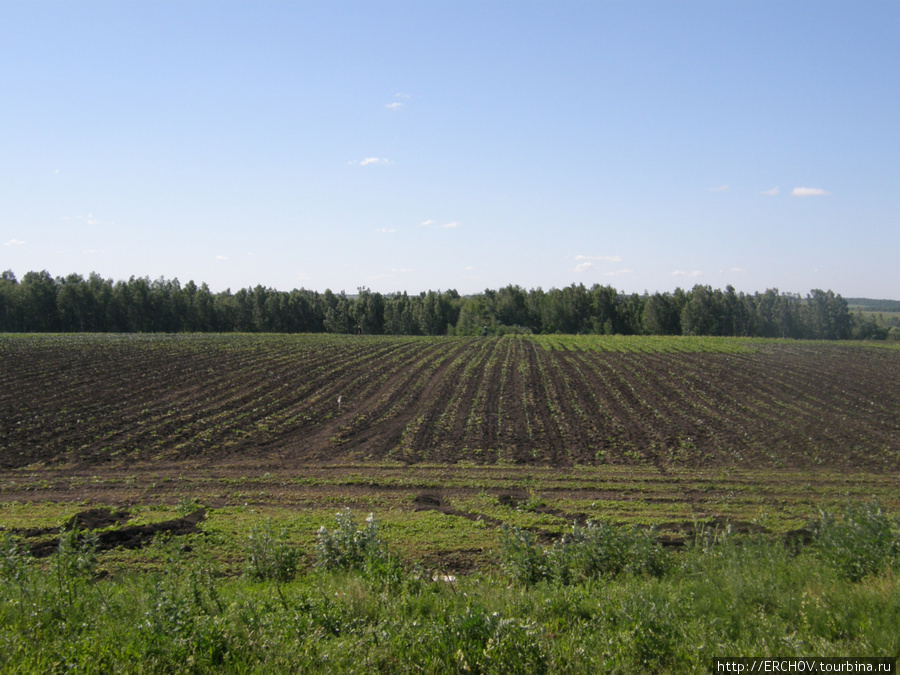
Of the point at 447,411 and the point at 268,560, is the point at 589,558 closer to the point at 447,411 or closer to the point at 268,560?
the point at 268,560

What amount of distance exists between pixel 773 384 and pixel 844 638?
82.5 feet

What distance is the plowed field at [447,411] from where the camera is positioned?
47.1 ft

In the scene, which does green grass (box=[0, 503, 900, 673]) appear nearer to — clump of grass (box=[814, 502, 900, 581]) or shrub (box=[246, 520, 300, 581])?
clump of grass (box=[814, 502, 900, 581])

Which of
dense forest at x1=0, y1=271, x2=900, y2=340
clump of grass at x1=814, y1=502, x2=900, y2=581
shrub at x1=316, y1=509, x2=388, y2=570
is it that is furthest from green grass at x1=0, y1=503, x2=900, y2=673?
dense forest at x1=0, y1=271, x2=900, y2=340

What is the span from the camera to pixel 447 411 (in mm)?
19344

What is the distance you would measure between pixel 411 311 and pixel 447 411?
70451mm

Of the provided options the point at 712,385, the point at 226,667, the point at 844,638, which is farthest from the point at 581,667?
the point at 712,385

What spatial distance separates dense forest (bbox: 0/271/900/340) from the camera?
260 feet

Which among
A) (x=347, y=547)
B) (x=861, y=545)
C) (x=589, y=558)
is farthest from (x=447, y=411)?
(x=861, y=545)

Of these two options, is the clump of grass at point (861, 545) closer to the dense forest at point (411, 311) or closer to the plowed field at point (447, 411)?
the plowed field at point (447, 411)

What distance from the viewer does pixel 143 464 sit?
1336cm

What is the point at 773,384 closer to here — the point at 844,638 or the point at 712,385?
the point at 712,385

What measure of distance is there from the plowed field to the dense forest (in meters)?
47.0

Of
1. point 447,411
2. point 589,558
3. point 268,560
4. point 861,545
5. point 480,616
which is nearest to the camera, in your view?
point 480,616
